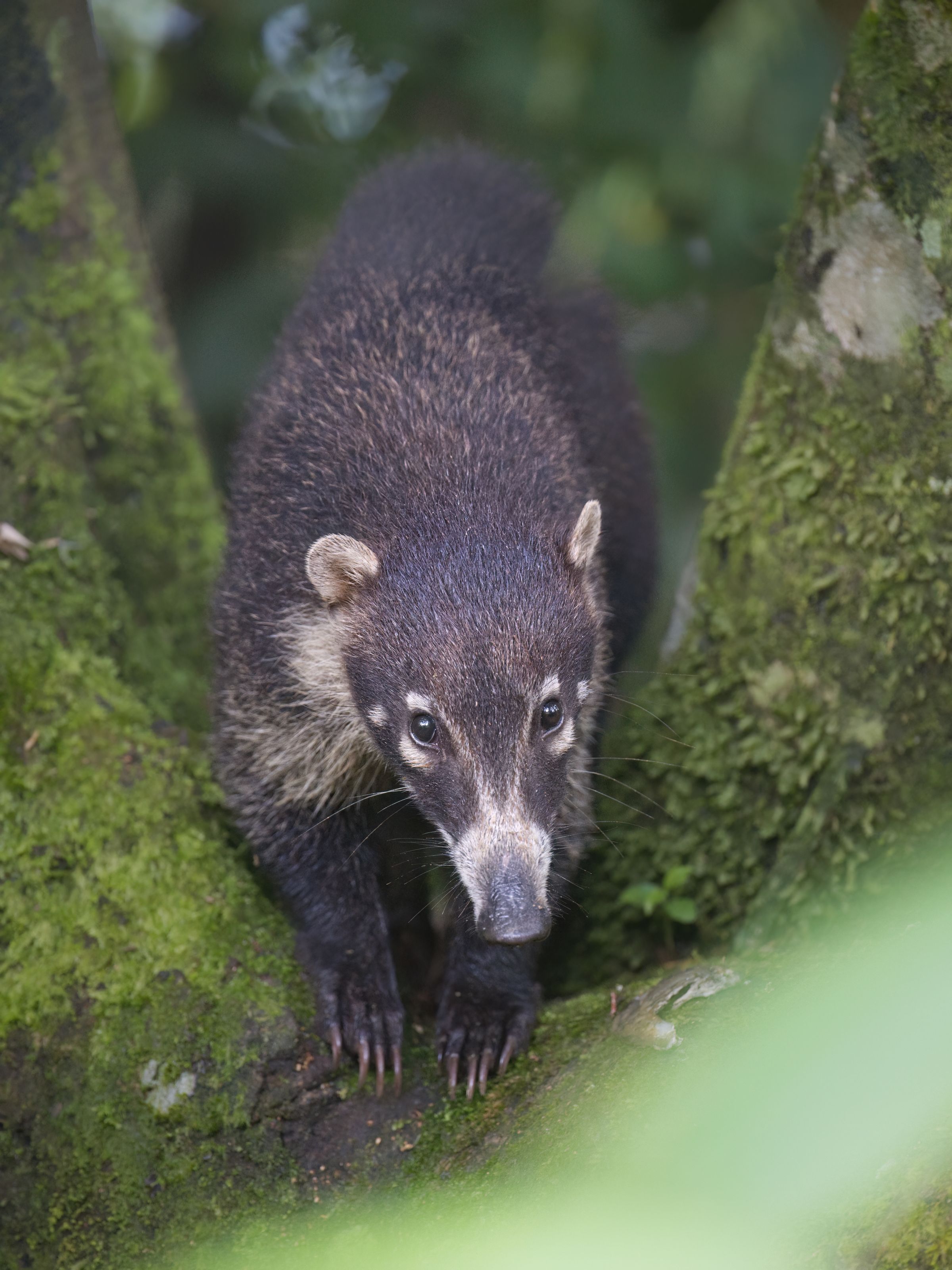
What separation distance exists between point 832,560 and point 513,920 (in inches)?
62.6

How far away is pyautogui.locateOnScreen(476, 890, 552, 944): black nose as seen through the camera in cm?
282

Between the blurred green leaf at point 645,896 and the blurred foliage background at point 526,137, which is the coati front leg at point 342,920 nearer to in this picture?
the blurred green leaf at point 645,896

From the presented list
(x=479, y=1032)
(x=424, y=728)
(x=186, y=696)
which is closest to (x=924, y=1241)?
(x=479, y=1032)

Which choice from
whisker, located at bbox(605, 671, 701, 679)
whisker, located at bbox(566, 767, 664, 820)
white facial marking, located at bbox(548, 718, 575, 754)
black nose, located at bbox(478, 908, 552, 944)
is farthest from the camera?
whisker, located at bbox(605, 671, 701, 679)

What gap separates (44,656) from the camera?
382 centimetres

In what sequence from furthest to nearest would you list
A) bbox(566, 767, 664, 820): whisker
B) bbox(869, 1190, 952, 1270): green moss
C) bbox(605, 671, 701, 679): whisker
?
bbox(605, 671, 701, 679): whisker → bbox(566, 767, 664, 820): whisker → bbox(869, 1190, 952, 1270): green moss

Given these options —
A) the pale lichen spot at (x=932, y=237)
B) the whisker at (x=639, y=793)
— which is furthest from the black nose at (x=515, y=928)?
the pale lichen spot at (x=932, y=237)

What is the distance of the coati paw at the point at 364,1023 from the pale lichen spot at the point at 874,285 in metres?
2.44

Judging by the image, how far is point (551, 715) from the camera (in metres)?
3.23

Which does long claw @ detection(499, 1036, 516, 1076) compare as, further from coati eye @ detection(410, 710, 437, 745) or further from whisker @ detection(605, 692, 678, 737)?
whisker @ detection(605, 692, 678, 737)

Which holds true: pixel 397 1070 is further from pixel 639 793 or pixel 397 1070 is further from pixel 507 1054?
pixel 639 793

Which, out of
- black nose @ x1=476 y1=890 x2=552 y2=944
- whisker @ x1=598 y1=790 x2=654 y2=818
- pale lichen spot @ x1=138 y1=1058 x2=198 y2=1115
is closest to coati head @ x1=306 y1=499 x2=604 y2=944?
black nose @ x1=476 y1=890 x2=552 y2=944

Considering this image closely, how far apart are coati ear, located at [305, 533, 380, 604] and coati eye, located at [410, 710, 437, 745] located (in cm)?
44

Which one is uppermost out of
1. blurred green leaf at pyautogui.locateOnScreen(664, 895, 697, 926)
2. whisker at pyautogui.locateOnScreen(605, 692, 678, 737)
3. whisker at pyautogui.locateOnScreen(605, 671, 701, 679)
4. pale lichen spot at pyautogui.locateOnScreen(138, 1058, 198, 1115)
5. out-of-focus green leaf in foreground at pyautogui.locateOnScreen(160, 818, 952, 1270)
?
out-of-focus green leaf in foreground at pyautogui.locateOnScreen(160, 818, 952, 1270)
